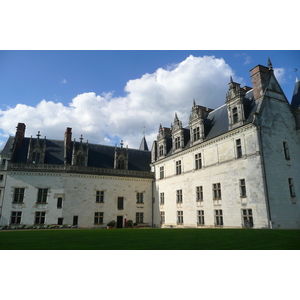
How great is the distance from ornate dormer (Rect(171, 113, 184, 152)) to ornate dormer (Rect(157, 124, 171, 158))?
114 inches

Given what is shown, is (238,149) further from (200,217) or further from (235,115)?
(200,217)

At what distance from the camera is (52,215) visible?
A: 2845 cm

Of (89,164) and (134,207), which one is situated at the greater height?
(89,164)

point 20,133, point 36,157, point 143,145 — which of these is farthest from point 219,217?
point 143,145

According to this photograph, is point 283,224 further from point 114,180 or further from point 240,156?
point 114,180

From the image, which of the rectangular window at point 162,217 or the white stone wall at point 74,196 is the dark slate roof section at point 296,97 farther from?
the white stone wall at point 74,196

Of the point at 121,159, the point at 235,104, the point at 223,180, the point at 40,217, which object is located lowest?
the point at 40,217

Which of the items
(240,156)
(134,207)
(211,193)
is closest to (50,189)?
(134,207)

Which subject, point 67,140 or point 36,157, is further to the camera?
point 67,140

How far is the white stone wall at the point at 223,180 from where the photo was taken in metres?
19.2

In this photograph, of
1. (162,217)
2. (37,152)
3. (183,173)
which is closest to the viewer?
(183,173)

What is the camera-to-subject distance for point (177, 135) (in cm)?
3022

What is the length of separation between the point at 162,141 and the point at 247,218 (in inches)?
674

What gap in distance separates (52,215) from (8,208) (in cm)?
476
